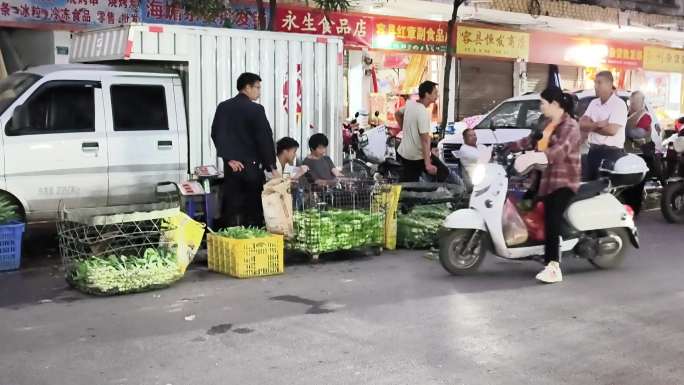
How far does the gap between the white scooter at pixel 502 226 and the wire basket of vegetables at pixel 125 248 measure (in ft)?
8.08

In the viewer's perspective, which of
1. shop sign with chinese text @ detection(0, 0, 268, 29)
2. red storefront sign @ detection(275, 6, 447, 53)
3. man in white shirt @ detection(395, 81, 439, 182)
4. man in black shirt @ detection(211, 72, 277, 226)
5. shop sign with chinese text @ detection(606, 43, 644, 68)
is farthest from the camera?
shop sign with chinese text @ detection(606, 43, 644, 68)

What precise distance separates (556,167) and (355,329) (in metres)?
2.73

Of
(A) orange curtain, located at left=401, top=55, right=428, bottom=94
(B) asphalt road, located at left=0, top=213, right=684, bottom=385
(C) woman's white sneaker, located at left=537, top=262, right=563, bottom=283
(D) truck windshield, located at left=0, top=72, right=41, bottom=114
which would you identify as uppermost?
(A) orange curtain, located at left=401, top=55, right=428, bottom=94

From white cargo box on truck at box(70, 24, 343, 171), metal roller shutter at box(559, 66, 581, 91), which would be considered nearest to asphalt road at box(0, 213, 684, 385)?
white cargo box on truck at box(70, 24, 343, 171)

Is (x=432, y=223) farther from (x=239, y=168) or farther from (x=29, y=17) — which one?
(x=29, y=17)

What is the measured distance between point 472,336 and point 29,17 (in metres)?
8.84

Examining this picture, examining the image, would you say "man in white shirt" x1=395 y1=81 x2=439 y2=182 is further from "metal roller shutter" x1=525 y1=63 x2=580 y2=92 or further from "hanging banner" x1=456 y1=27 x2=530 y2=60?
"metal roller shutter" x1=525 y1=63 x2=580 y2=92

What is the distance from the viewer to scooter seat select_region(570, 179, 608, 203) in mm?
7688

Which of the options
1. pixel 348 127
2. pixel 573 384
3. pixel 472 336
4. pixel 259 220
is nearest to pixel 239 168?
pixel 259 220

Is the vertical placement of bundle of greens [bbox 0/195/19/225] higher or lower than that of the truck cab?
lower

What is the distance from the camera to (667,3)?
22.7 m

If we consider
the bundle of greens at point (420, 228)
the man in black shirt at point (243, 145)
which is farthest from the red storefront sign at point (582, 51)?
the man in black shirt at point (243, 145)

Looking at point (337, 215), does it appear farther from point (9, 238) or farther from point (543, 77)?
point (543, 77)

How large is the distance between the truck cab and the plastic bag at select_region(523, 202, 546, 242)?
→ 3974mm
